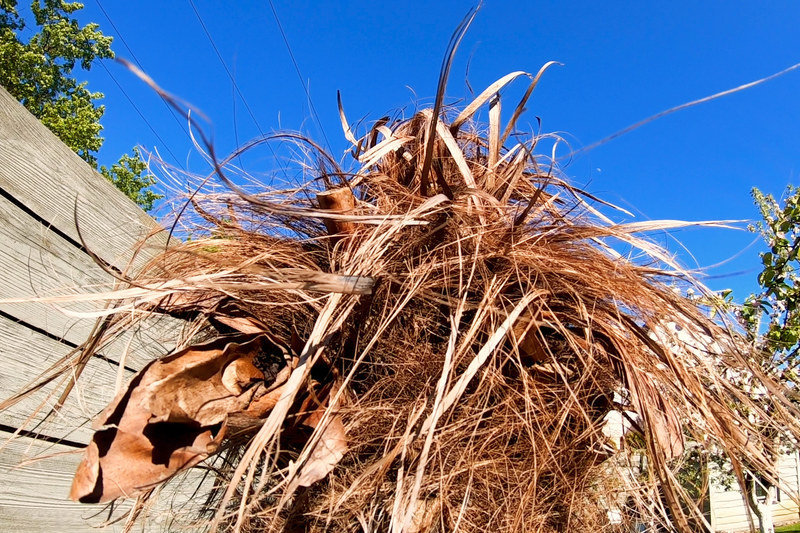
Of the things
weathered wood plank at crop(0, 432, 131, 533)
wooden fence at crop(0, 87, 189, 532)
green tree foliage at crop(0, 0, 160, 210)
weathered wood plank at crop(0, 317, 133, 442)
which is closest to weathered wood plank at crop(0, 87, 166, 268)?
wooden fence at crop(0, 87, 189, 532)

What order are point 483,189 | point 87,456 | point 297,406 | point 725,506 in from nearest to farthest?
point 87,456
point 297,406
point 483,189
point 725,506

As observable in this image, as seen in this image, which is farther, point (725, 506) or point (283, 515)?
point (725, 506)

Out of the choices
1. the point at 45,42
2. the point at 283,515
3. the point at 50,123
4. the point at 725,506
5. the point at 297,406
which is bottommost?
the point at 283,515

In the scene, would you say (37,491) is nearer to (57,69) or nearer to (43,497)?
(43,497)

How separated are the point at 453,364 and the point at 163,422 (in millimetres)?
253

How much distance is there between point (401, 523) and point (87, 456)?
0.85 feet

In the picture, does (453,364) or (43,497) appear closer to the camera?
(453,364)

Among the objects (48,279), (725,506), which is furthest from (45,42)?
(725,506)

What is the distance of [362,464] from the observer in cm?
58

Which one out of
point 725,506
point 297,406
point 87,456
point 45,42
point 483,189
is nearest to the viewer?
point 87,456

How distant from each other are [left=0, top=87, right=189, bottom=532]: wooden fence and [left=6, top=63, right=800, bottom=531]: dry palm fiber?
0.71 feet

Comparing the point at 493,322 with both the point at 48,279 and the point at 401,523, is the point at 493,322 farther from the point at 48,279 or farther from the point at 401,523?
the point at 48,279

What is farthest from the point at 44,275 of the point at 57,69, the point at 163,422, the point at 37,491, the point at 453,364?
the point at 57,69

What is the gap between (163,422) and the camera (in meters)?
0.47
